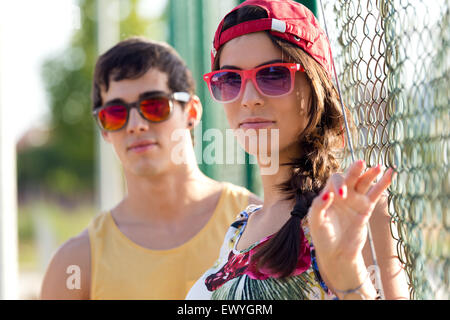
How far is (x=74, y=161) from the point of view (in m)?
26.2

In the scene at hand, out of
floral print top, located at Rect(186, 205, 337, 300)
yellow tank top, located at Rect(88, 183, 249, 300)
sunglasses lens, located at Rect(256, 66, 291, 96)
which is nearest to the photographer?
floral print top, located at Rect(186, 205, 337, 300)

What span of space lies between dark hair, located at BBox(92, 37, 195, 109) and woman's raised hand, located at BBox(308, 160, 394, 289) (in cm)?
166

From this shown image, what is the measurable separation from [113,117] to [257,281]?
4.66 feet

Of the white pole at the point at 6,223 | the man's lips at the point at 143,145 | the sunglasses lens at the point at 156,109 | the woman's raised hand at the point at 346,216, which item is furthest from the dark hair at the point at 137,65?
the white pole at the point at 6,223

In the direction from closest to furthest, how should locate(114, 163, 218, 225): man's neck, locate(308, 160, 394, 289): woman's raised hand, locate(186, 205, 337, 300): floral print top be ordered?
locate(308, 160, 394, 289): woman's raised hand
locate(186, 205, 337, 300): floral print top
locate(114, 163, 218, 225): man's neck

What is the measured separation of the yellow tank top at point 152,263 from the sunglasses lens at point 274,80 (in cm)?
122

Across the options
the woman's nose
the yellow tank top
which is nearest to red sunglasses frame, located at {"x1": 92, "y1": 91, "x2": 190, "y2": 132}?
the yellow tank top

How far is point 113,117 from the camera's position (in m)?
2.60

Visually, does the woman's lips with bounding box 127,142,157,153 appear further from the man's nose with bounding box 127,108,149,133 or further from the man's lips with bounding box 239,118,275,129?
the man's lips with bounding box 239,118,275,129

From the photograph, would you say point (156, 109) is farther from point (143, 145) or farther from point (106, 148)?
point (106, 148)

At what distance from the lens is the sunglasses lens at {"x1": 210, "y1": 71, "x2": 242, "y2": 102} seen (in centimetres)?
156

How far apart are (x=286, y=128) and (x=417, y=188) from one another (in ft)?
1.26

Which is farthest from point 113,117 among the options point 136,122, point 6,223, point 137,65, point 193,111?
point 6,223
